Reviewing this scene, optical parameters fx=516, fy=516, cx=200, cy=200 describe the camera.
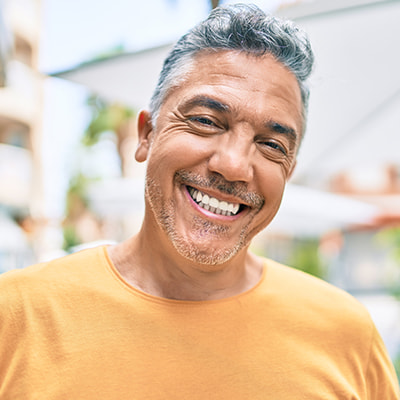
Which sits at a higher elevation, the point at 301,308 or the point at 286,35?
the point at 286,35

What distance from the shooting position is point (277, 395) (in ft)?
5.07

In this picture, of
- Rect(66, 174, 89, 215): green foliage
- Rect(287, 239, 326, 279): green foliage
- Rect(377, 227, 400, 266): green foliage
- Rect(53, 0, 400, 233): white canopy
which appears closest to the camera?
Rect(53, 0, 400, 233): white canopy

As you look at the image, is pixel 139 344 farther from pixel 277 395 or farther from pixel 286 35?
pixel 286 35

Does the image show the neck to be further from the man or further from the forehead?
the forehead

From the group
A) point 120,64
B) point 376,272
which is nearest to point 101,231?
point 376,272

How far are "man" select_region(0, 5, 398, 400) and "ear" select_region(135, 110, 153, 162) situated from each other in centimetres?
2

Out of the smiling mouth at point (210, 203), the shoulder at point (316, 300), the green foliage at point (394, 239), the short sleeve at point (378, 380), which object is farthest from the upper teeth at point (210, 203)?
the green foliage at point (394, 239)

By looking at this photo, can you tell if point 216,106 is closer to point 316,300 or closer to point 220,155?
point 220,155

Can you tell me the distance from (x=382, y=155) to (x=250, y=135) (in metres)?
5.14

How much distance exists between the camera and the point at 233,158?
4.81 feet

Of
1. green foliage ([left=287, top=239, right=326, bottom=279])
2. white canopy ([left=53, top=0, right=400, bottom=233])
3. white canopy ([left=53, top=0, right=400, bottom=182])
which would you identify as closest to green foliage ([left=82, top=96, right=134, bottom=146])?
green foliage ([left=287, top=239, right=326, bottom=279])

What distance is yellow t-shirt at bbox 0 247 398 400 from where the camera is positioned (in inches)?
56.8

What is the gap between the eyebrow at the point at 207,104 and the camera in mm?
1513

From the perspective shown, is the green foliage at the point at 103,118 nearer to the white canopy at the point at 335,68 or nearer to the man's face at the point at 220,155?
the white canopy at the point at 335,68
